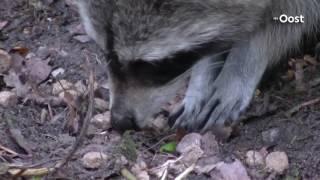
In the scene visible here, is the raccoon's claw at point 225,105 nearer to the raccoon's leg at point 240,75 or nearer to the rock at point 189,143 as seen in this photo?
the raccoon's leg at point 240,75

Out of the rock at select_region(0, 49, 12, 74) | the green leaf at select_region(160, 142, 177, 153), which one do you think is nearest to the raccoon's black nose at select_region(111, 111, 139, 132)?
the green leaf at select_region(160, 142, 177, 153)

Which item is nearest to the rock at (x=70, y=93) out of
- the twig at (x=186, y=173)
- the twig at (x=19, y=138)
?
the twig at (x=19, y=138)

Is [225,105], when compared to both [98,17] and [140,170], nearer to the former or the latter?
[140,170]

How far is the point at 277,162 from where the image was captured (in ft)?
8.34

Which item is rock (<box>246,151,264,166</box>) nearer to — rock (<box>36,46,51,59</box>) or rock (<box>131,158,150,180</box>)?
rock (<box>131,158,150,180</box>)

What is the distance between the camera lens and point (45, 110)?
9.75 feet

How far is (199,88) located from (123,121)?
595mm

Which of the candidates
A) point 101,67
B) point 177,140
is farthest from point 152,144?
point 101,67

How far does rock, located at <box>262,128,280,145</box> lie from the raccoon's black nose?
46 centimetres

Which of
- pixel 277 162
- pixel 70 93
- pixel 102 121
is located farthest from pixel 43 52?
pixel 277 162

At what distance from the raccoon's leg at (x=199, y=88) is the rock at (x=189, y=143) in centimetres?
27

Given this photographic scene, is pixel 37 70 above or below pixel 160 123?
above

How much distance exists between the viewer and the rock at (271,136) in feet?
8.80

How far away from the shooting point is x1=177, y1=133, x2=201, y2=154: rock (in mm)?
2669
